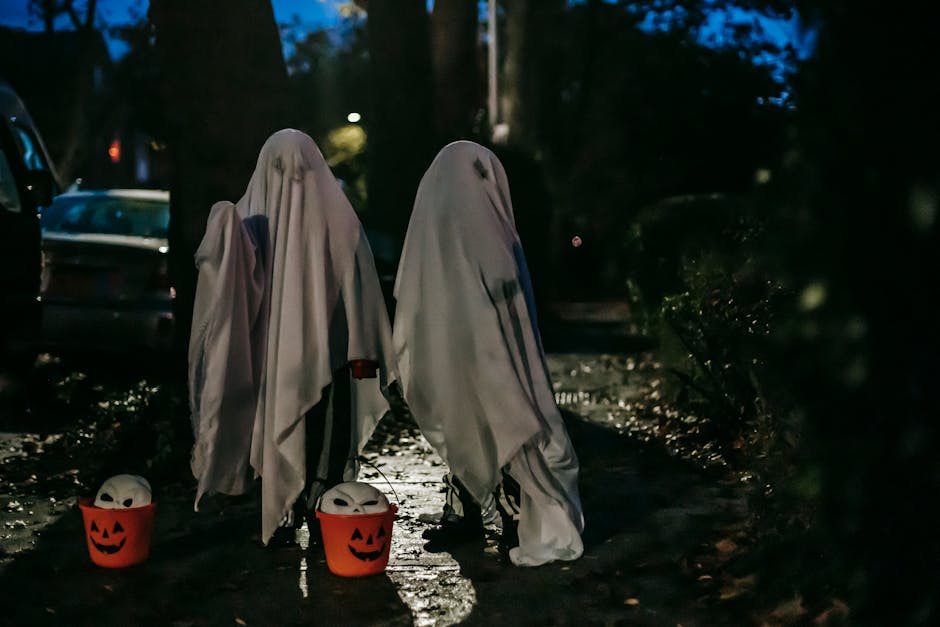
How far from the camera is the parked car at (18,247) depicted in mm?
10703

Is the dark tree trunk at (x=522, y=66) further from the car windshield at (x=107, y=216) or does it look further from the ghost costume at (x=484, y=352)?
the ghost costume at (x=484, y=352)

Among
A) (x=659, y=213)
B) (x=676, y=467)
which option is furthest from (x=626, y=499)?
(x=659, y=213)

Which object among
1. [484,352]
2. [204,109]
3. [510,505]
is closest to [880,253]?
[484,352]

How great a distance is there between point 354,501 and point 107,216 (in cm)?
785

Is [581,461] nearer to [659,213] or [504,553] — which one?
[504,553]

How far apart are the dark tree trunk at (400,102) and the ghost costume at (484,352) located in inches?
420

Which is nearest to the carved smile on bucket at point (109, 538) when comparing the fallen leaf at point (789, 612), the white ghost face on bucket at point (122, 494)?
the white ghost face on bucket at point (122, 494)

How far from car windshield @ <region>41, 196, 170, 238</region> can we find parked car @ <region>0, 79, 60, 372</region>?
118 cm

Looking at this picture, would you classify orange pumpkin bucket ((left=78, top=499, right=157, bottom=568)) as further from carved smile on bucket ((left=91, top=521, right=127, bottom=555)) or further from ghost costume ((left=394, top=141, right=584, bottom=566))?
ghost costume ((left=394, top=141, right=584, bottom=566))

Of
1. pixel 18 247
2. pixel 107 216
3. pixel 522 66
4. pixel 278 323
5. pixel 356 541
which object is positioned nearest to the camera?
pixel 356 541

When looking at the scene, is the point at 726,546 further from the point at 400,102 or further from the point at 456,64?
the point at 456,64

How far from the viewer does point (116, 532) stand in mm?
6113

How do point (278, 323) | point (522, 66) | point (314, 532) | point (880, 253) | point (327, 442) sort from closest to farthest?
point (880, 253)
point (278, 323)
point (314, 532)
point (327, 442)
point (522, 66)

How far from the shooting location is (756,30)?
29484mm
